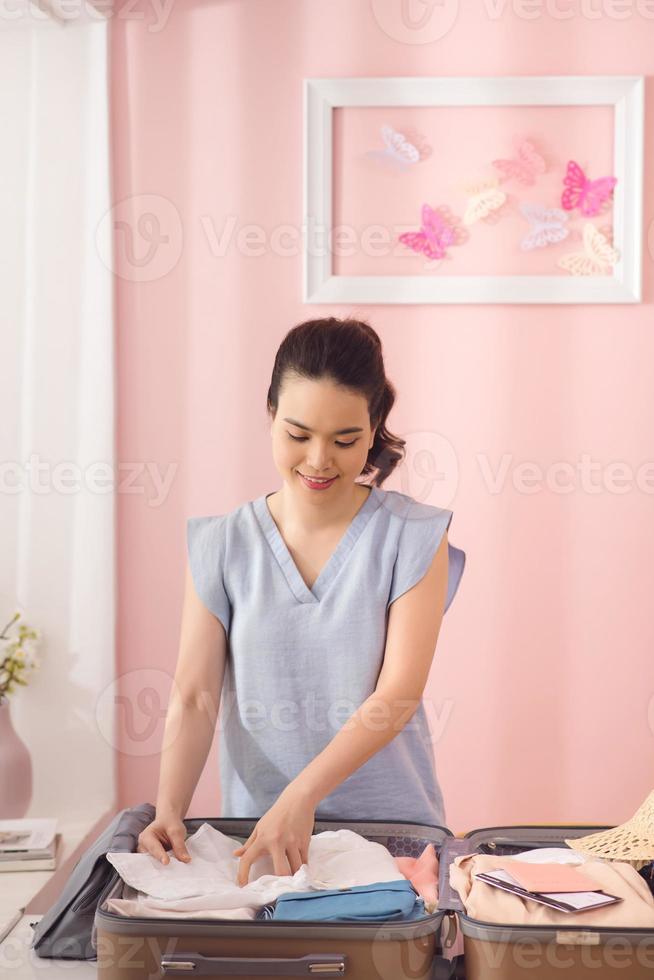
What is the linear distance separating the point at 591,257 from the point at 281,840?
1.80m

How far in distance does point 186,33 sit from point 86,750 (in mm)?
1719

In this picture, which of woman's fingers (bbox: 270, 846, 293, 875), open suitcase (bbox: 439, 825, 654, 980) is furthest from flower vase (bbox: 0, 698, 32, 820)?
open suitcase (bbox: 439, 825, 654, 980)

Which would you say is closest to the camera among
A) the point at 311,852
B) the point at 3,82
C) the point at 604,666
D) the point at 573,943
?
the point at 573,943

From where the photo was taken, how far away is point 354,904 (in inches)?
37.7

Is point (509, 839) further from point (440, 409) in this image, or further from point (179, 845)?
point (440, 409)

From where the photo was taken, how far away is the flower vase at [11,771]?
2.13 m

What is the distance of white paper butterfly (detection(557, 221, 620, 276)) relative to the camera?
8.21 feet

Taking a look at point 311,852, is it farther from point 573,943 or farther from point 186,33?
point 186,33

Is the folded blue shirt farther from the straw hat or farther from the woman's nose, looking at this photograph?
the woman's nose

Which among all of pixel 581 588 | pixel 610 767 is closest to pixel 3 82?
pixel 581 588

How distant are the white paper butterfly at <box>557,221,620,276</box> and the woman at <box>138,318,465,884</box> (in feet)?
3.95

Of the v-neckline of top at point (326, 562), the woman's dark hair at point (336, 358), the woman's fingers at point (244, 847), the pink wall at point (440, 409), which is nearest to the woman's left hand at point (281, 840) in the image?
the woman's fingers at point (244, 847)

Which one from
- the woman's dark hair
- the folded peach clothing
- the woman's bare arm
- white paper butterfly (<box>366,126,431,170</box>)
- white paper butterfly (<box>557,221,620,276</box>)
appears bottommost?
the folded peach clothing

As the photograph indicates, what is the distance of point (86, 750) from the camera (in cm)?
254
